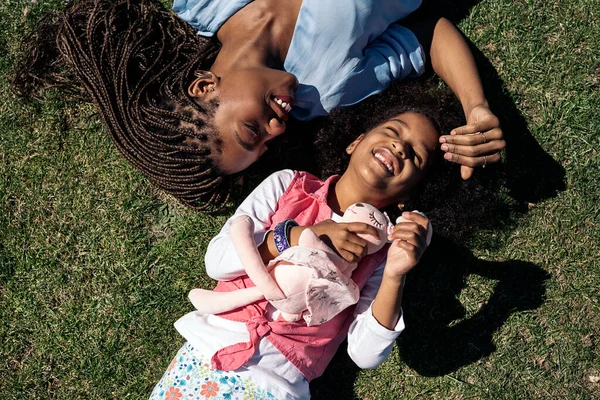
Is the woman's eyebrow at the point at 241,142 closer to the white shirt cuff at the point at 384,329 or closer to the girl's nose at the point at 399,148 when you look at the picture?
the girl's nose at the point at 399,148

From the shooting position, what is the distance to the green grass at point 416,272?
3236mm

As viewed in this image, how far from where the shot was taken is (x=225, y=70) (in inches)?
118

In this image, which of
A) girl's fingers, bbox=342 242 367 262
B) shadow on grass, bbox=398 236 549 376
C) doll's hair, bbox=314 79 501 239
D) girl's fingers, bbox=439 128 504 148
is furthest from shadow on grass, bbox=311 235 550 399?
girl's fingers, bbox=342 242 367 262

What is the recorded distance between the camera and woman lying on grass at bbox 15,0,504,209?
2.87 m

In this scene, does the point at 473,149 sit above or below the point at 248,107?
below

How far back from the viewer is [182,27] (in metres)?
3.31

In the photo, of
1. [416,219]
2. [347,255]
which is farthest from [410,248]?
[347,255]

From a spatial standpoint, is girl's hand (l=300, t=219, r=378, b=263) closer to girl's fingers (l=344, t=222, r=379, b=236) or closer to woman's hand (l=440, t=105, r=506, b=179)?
girl's fingers (l=344, t=222, r=379, b=236)

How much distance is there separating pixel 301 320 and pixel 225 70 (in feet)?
4.03

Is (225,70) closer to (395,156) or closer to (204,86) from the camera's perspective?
(204,86)

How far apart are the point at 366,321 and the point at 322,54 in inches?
52.0

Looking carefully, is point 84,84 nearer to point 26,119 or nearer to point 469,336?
point 26,119

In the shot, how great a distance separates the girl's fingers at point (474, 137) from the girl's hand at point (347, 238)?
1.86ft

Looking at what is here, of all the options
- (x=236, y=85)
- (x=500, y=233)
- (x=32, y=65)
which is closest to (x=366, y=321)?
(x=500, y=233)
